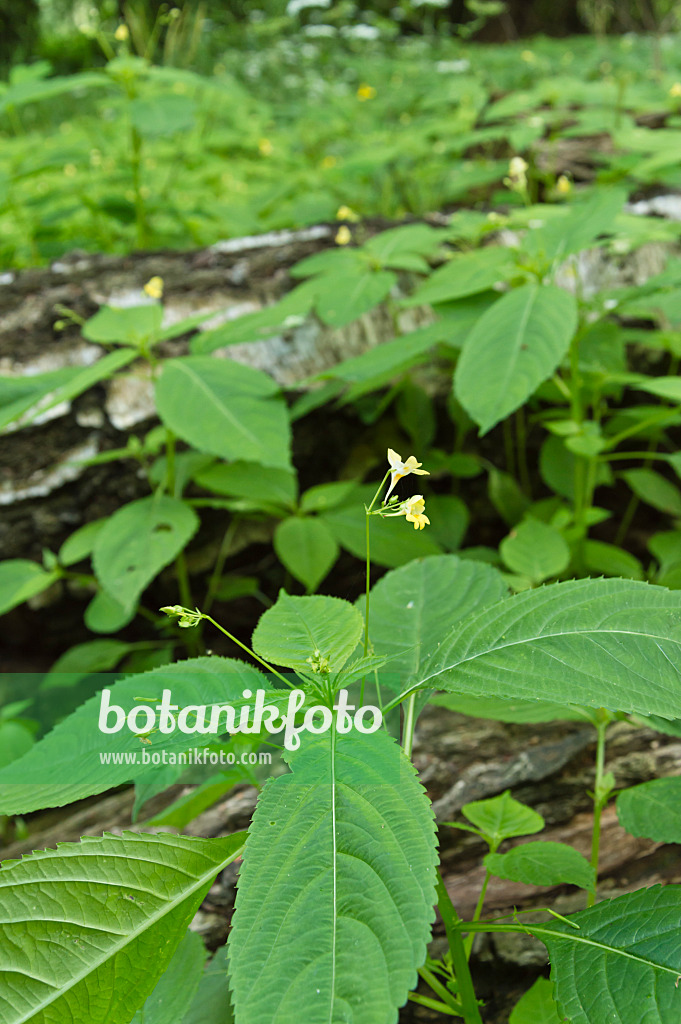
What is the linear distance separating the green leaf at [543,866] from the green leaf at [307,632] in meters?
0.35

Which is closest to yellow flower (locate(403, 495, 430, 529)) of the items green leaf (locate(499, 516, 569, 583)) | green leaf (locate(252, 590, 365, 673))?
green leaf (locate(252, 590, 365, 673))

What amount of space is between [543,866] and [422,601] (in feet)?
1.27

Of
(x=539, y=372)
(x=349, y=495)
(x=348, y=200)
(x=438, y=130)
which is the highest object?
(x=438, y=130)

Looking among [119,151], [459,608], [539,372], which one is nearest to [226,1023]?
[459,608]

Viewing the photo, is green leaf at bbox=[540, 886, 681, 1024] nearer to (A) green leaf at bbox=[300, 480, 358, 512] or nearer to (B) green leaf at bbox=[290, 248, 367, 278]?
(A) green leaf at bbox=[300, 480, 358, 512]

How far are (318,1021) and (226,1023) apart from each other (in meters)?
0.42

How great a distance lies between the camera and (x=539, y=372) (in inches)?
54.5

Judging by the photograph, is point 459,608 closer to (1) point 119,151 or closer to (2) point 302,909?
(2) point 302,909

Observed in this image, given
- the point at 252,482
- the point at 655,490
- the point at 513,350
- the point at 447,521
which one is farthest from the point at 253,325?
the point at 655,490

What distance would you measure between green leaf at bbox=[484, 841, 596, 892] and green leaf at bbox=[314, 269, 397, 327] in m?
1.21

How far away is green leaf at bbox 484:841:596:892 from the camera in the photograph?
869 millimetres

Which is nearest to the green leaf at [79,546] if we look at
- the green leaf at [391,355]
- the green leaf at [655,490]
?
the green leaf at [391,355]

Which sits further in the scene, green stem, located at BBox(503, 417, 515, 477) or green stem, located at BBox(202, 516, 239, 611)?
green stem, located at BBox(503, 417, 515, 477)

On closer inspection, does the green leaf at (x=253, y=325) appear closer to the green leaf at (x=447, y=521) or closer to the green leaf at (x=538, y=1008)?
the green leaf at (x=447, y=521)
